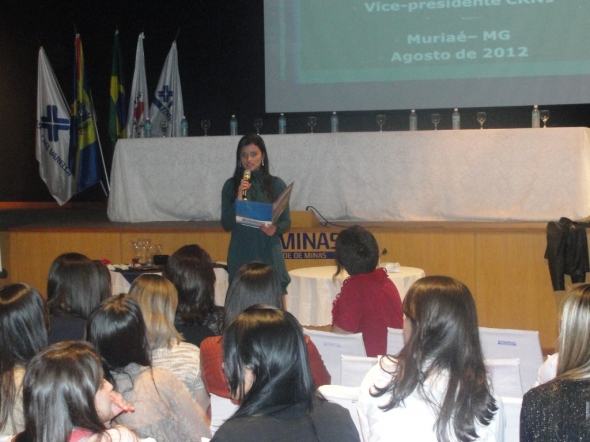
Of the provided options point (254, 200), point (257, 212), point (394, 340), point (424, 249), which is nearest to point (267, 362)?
point (394, 340)

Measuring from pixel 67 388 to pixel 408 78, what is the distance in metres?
5.80

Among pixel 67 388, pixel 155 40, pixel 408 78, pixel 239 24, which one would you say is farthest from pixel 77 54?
pixel 67 388

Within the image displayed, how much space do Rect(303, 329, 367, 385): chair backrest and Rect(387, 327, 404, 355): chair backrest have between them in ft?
0.39

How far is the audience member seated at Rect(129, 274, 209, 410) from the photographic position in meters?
2.46

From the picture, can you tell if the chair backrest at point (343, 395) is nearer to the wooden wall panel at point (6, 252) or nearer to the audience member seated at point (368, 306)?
the audience member seated at point (368, 306)

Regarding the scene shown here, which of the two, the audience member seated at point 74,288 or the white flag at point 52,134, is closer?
the audience member seated at point 74,288

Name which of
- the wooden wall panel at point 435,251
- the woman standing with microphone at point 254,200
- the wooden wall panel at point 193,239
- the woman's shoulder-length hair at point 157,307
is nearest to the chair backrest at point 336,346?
the woman's shoulder-length hair at point 157,307

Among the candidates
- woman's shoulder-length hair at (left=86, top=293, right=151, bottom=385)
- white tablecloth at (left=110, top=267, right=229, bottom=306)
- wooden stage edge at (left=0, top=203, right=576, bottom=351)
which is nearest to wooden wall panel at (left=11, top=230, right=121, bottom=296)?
wooden stage edge at (left=0, top=203, right=576, bottom=351)

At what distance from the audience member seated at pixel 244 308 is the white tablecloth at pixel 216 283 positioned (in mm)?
2260

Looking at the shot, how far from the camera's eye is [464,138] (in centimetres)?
604

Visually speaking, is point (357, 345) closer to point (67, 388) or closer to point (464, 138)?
point (67, 388)

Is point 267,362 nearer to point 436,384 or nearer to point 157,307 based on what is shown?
point 436,384

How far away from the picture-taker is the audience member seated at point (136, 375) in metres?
2.08

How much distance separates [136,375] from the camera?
2098 millimetres
